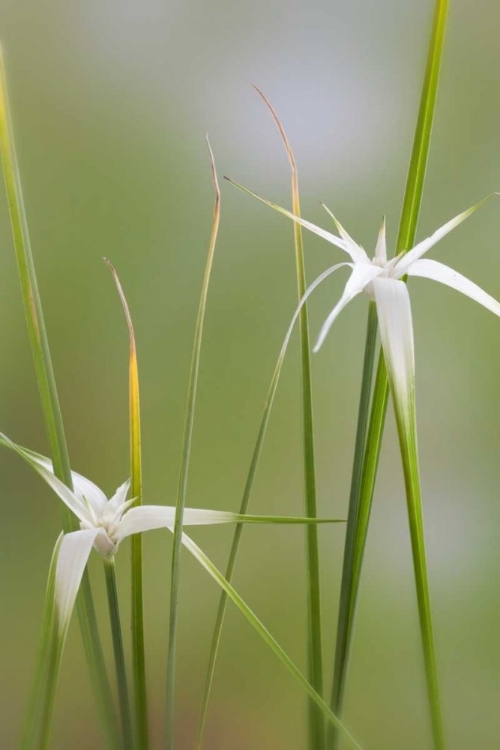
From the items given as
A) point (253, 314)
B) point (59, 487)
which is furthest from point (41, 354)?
point (253, 314)

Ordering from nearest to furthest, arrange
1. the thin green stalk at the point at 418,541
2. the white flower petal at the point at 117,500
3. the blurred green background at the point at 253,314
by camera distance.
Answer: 1. the thin green stalk at the point at 418,541
2. the white flower petal at the point at 117,500
3. the blurred green background at the point at 253,314

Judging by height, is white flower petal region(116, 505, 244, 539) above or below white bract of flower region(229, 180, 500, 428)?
below

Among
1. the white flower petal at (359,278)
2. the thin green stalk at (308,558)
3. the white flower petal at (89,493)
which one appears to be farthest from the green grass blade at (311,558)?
the white flower petal at (89,493)

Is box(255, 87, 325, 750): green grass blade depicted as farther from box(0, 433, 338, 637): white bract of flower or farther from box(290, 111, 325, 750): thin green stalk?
box(0, 433, 338, 637): white bract of flower

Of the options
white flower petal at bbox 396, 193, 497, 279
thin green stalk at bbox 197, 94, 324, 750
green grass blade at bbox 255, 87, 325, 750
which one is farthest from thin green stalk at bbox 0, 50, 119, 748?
white flower petal at bbox 396, 193, 497, 279

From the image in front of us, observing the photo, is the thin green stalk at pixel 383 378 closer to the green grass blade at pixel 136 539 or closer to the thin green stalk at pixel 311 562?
the thin green stalk at pixel 311 562

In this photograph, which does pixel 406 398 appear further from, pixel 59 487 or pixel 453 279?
pixel 59 487
